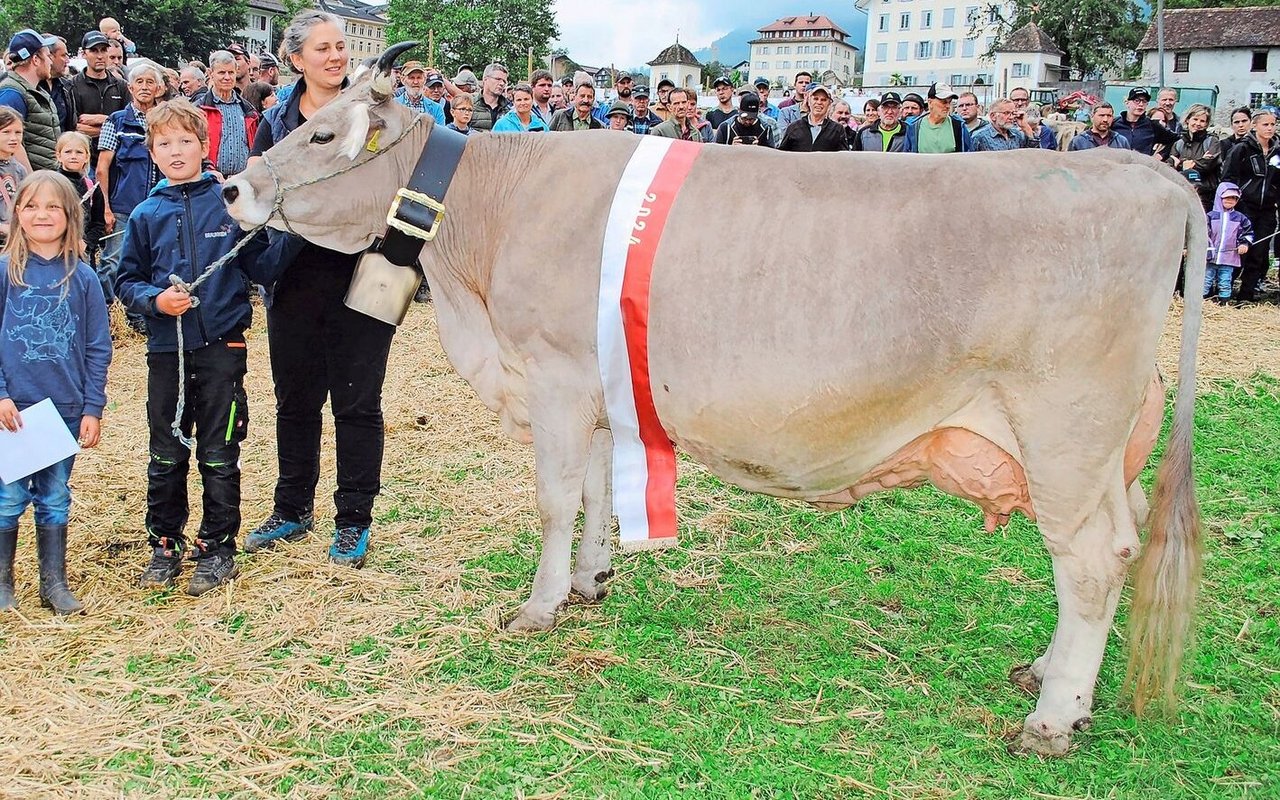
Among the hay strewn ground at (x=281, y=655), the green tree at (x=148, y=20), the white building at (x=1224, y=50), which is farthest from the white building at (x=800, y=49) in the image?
the hay strewn ground at (x=281, y=655)

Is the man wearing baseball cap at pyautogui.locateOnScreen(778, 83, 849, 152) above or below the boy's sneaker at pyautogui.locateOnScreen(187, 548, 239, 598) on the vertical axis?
above

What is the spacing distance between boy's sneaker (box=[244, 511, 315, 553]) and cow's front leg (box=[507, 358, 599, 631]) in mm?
1379

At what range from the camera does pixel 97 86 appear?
973 centimetres

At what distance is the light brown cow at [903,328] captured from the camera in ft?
10.2

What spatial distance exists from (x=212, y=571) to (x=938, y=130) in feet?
27.8

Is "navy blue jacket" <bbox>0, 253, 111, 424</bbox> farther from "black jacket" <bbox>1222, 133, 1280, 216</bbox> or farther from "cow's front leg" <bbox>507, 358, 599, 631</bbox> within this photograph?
"black jacket" <bbox>1222, 133, 1280, 216</bbox>

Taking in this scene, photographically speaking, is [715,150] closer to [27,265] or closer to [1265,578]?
[27,265]

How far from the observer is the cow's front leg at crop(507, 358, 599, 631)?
379 centimetres

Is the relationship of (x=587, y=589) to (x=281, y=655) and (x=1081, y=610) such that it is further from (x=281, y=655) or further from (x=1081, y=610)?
(x=1081, y=610)

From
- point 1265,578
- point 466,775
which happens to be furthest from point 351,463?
point 1265,578

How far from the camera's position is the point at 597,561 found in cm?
441

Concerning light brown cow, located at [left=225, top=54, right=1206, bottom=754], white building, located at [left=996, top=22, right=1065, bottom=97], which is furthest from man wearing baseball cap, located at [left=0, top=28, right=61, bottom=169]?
white building, located at [left=996, top=22, right=1065, bottom=97]

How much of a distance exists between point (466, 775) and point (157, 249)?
8.24 feet

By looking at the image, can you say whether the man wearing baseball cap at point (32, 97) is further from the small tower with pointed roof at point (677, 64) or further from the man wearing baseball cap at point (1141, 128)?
the small tower with pointed roof at point (677, 64)
